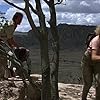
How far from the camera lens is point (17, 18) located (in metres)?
8.68

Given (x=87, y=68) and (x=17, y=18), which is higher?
(x=17, y=18)

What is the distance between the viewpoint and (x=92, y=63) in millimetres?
7789

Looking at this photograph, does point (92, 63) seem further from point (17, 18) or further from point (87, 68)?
point (17, 18)

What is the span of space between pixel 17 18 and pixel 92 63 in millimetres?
1641

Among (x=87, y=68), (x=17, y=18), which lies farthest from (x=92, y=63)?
(x=17, y=18)

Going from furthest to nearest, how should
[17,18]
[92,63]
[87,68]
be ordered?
[17,18] < [87,68] < [92,63]

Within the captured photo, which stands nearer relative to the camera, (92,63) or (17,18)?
(92,63)

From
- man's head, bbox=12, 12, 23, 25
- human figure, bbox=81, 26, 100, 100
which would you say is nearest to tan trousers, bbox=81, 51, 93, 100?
human figure, bbox=81, 26, 100, 100

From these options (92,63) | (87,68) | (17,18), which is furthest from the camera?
(17,18)

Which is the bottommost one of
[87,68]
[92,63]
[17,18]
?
[87,68]

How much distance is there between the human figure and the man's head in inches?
54.9

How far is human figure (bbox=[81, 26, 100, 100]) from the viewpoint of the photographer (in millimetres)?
7379

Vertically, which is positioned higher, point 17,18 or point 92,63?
point 17,18

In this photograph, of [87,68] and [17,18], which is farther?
[17,18]
